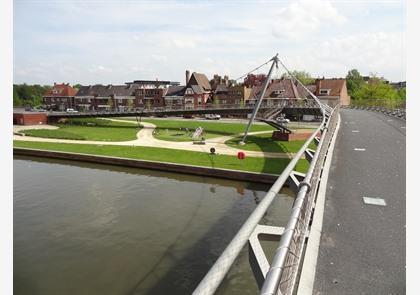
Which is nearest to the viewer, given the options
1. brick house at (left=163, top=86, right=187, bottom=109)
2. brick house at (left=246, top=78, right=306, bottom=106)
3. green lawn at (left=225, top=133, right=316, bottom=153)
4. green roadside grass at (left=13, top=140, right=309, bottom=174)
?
green roadside grass at (left=13, top=140, right=309, bottom=174)

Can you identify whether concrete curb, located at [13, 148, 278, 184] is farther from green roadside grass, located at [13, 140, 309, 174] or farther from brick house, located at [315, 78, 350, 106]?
brick house, located at [315, 78, 350, 106]

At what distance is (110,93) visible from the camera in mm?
107438

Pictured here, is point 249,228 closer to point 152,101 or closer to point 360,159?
point 360,159

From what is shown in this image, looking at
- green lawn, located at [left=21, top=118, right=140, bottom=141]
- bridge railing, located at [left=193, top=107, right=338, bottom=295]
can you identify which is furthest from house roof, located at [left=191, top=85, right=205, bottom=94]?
bridge railing, located at [left=193, top=107, right=338, bottom=295]

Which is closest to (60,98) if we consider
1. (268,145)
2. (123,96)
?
(123,96)

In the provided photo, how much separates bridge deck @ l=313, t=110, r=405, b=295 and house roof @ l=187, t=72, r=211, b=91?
85955 millimetres

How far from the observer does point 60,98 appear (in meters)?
117

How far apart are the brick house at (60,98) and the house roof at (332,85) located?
87560 mm

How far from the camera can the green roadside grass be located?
28500 mm

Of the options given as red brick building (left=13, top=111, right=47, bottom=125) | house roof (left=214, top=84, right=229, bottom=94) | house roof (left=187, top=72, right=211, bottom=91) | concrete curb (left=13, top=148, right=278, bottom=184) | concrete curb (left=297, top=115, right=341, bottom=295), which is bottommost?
concrete curb (left=13, top=148, right=278, bottom=184)

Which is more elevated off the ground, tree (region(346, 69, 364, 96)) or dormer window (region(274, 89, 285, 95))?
tree (region(346, 69, 364, 96))

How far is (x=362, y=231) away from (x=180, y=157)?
26.2m

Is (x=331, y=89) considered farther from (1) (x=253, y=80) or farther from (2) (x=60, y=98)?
(2) (x=60, y=98)

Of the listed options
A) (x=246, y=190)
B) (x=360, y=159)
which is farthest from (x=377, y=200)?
(x=246, y=190)
